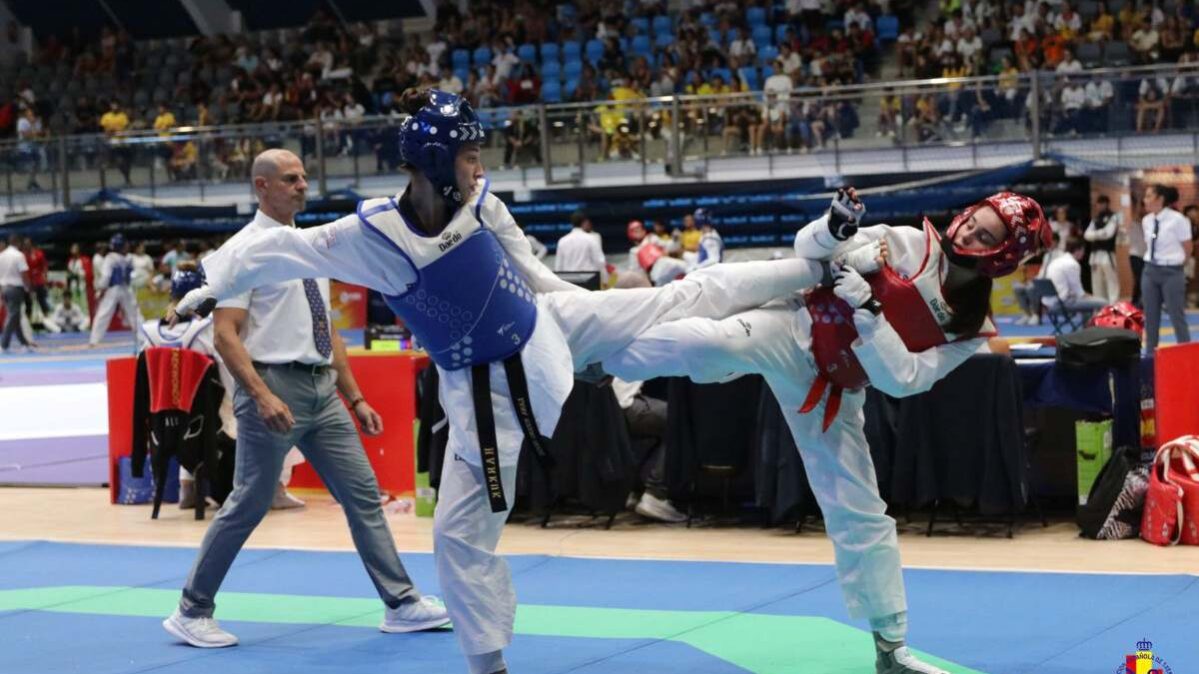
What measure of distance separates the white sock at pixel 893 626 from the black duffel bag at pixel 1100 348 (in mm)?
3305

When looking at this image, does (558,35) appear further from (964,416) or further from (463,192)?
(463,192)

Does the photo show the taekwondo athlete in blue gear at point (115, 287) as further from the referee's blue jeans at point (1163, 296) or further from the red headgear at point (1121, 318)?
the red headgear at point (1121, 318)

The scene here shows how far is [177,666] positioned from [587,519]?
11.4 feet

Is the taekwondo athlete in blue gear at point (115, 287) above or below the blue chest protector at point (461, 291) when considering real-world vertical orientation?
below

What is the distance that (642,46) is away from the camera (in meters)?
26.3

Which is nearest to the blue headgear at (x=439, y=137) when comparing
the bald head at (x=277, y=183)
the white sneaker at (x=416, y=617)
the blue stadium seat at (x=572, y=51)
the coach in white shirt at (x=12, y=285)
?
the bald head at (x=277, y=183)

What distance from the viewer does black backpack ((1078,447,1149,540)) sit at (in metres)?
7.52

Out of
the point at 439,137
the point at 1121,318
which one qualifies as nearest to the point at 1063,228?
the point at 1121,318

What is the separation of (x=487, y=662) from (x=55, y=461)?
7.89m

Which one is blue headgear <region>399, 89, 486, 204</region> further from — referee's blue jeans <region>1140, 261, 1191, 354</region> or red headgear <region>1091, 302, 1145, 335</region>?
referee's blue jeans <region>1140, 261, 1191, 354</region>

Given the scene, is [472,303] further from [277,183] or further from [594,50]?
[594,50]

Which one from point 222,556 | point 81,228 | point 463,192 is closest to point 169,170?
point 81,228

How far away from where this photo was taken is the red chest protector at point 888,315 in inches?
184

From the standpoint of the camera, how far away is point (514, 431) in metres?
4.41
